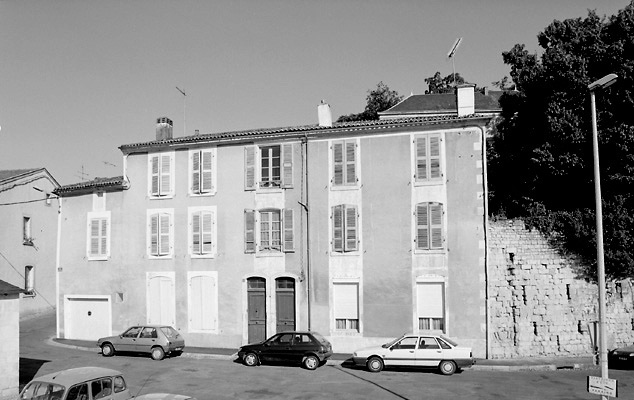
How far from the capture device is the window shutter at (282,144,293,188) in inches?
1025

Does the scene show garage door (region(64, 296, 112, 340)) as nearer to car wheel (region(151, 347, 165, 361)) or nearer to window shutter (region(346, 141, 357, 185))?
car wheel (region(151, 347, 165, 361))

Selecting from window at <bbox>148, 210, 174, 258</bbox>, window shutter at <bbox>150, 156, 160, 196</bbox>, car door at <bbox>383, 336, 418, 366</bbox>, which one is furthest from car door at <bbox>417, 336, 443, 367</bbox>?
window shutter at <bbox>150, 156, 160, 196</bbox>

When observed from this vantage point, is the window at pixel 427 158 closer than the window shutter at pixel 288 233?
Yes

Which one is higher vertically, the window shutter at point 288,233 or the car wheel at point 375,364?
the window shutter at point 288,233

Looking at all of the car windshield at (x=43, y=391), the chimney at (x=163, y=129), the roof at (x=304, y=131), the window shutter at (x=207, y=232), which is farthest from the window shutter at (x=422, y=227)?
the car windshield at (x=43, y=391)

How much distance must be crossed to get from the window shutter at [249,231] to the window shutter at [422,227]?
717 centimetres

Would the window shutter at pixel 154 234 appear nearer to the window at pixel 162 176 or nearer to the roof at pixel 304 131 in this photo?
the window at pixel 162 176

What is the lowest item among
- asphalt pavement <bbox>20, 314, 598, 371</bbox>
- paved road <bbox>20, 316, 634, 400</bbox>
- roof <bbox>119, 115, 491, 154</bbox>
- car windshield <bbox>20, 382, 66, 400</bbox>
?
asphalt pavement <bbox>20, 314, 598, 371</bbox>

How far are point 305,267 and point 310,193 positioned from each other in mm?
3171

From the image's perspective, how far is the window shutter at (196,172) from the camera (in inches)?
1075

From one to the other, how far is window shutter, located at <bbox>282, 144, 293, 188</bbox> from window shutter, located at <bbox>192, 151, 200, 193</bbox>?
4.12 m

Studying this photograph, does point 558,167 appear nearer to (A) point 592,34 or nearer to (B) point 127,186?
(A) point 592,34

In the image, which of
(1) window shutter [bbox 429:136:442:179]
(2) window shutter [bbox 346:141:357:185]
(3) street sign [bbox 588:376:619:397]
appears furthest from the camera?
(2) window shutter [bbox 346:141:357:185]

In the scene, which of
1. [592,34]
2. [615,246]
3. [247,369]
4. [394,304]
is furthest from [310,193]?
[592,34]
